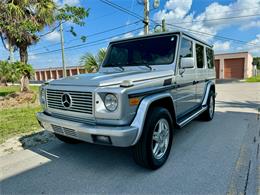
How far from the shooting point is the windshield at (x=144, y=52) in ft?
12.6

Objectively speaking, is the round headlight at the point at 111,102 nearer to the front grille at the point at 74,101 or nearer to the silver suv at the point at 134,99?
the silver suv at the point at 134,99

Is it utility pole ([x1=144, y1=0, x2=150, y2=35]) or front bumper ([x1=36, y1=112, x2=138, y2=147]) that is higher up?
utility pole ([x1=144, y1=0, x2=150, y2=35])

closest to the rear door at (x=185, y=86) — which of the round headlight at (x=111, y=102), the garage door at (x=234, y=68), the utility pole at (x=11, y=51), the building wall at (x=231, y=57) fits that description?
the round headlight at (x=111, y=102)

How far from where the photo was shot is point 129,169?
323cm

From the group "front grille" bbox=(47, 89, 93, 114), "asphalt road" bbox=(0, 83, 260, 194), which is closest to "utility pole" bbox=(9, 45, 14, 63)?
"asphalt road" bbox=(0, 83, 260, 194)

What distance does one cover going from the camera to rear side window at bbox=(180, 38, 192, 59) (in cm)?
398

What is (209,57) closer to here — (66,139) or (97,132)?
(66,139)

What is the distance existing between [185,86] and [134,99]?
5.62 ft

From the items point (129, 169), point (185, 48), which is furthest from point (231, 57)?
point (129, 169)

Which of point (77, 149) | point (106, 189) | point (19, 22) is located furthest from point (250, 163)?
point (19, 22)

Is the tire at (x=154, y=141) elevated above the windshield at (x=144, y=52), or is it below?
below

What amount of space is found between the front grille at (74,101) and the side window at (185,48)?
2050mm

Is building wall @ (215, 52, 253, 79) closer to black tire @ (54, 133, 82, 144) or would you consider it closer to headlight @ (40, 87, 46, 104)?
black tire @ (54, 133, 82, 144)

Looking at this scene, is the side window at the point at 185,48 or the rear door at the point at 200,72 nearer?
the side window at the point at 185,48
